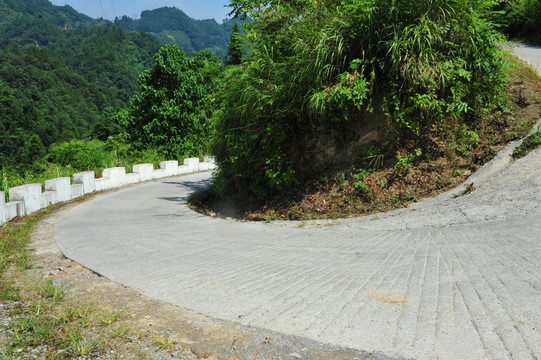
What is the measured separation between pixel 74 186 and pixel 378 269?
11.6 m

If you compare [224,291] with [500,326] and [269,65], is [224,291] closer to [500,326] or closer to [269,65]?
[500,326]

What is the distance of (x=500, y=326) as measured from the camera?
2844mm

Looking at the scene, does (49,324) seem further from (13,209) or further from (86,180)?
(86,180)

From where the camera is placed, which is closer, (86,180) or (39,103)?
(86,180)

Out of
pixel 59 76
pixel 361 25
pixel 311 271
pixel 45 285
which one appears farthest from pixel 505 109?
pixel 59 76

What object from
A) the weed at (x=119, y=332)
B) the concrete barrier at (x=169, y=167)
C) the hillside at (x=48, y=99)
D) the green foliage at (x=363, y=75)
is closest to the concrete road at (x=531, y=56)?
the green foliage at (x=363, y=75)

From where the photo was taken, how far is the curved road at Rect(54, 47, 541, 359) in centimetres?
295

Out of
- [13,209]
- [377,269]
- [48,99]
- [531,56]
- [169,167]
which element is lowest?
[377,269]

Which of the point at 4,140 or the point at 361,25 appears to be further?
the point at 4,140

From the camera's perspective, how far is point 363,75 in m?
7.66

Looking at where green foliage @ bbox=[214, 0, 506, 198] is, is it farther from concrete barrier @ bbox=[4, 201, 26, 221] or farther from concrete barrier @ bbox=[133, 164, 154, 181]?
concrete barrier @ bbox=[133, 164, 154, 181]

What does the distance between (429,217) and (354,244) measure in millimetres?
1451

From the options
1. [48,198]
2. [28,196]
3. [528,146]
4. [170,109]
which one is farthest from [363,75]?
[170,109]

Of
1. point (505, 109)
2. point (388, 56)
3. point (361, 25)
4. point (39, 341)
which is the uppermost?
point (361, 25)
